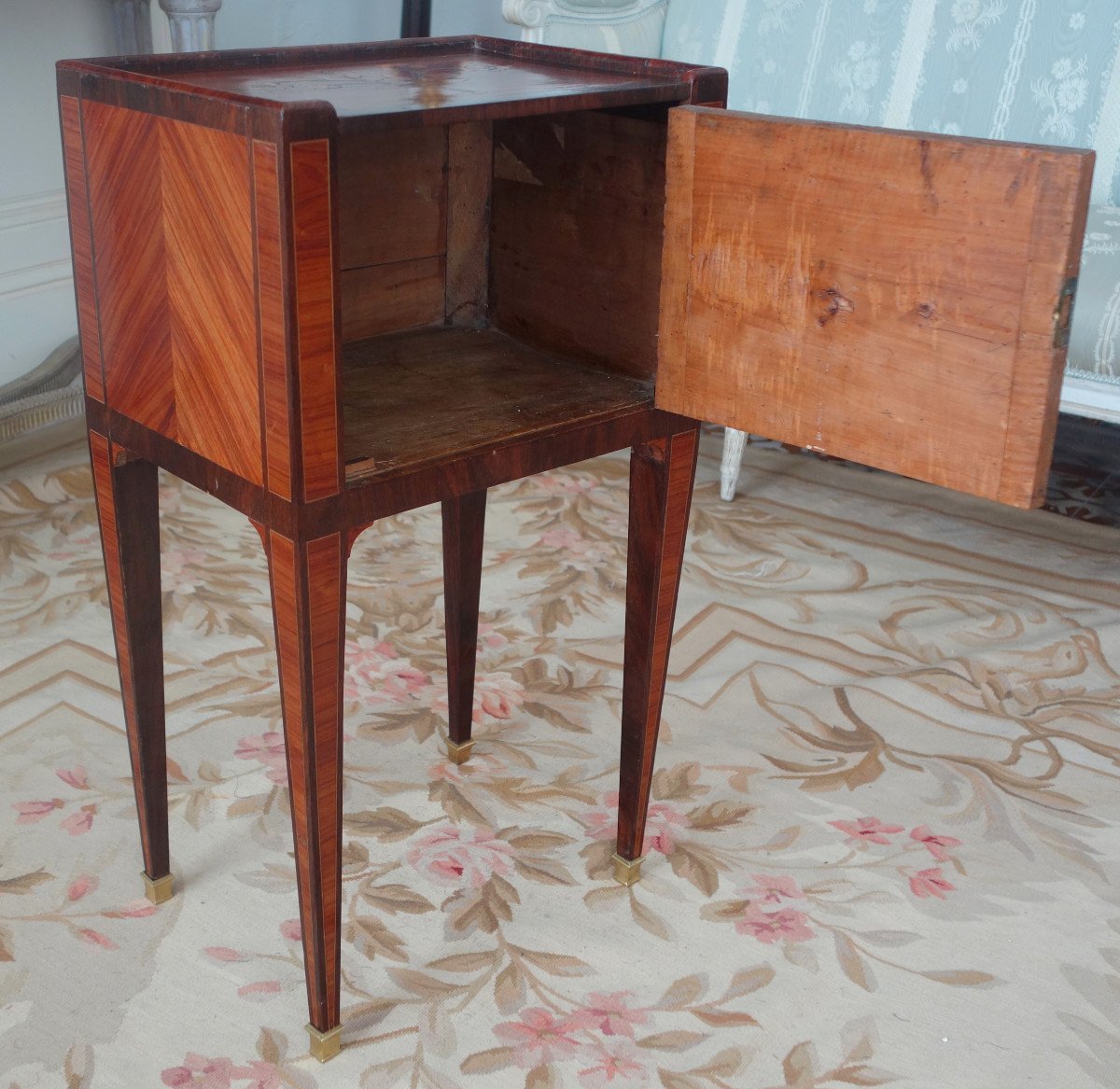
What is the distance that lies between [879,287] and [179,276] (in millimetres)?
435

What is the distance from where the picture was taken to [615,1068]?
97 centimetres

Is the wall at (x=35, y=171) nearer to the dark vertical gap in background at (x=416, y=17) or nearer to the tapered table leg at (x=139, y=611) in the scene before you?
the dark vertical gap in background at (x=416, y=17)

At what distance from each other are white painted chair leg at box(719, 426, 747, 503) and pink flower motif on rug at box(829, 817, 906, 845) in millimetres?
793

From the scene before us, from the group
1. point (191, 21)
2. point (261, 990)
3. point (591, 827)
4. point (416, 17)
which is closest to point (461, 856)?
point (591, 827)

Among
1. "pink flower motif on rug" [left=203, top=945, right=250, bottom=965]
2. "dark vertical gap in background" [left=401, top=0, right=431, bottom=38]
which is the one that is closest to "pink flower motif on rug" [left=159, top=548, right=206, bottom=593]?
"pink flower motif on rug" [left=203, top=945, right=250, bottom=965]

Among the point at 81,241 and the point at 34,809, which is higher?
the point at 81,241

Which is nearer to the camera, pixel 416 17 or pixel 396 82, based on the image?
pixel 396 82

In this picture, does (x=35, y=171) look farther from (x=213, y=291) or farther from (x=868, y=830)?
(x=868, y=830)

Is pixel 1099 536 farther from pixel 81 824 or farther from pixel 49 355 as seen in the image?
pixel 49 355

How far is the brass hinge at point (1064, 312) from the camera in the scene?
72cm

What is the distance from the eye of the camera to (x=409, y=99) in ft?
2.68

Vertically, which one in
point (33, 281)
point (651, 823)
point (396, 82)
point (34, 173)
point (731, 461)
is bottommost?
point (651, 823)

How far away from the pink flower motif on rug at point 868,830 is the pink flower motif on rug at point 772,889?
4.0 inches

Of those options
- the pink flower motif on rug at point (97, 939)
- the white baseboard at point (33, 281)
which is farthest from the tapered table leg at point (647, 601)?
the white baseboard at point (33, 281)
